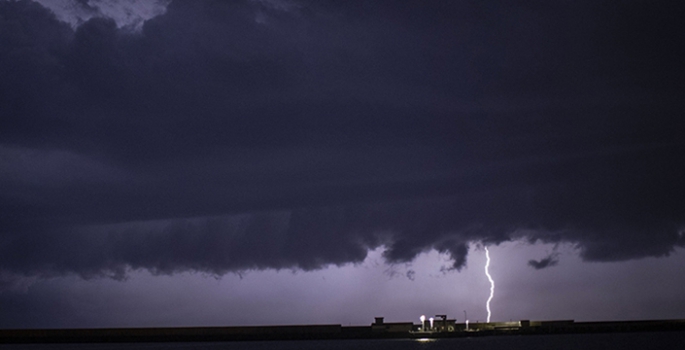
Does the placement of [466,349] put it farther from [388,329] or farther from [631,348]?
[388,329]

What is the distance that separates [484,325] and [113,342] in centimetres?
10180

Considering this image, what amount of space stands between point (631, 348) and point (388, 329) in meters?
78.8

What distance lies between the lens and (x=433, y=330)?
168 metres

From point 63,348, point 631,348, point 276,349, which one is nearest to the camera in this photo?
point 631,348

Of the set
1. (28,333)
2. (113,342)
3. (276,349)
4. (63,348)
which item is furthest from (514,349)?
(28,333)

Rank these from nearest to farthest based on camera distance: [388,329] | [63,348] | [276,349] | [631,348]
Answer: [631,348], [276,349], [63,348], [388,329]

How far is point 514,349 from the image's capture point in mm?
119500

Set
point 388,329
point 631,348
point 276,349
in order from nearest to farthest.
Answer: point 631,348, point 276,349, point 388,329

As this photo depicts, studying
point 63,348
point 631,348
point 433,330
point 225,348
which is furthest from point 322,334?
point 631,348

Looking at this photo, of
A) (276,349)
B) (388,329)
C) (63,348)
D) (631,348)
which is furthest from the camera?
(388,329)

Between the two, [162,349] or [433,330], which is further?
[433,330]

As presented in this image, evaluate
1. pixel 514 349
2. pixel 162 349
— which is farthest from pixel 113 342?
pixel 514 349

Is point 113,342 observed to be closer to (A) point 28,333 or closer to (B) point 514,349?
(A) point 28,333

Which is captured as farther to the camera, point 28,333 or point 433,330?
point 28,333
